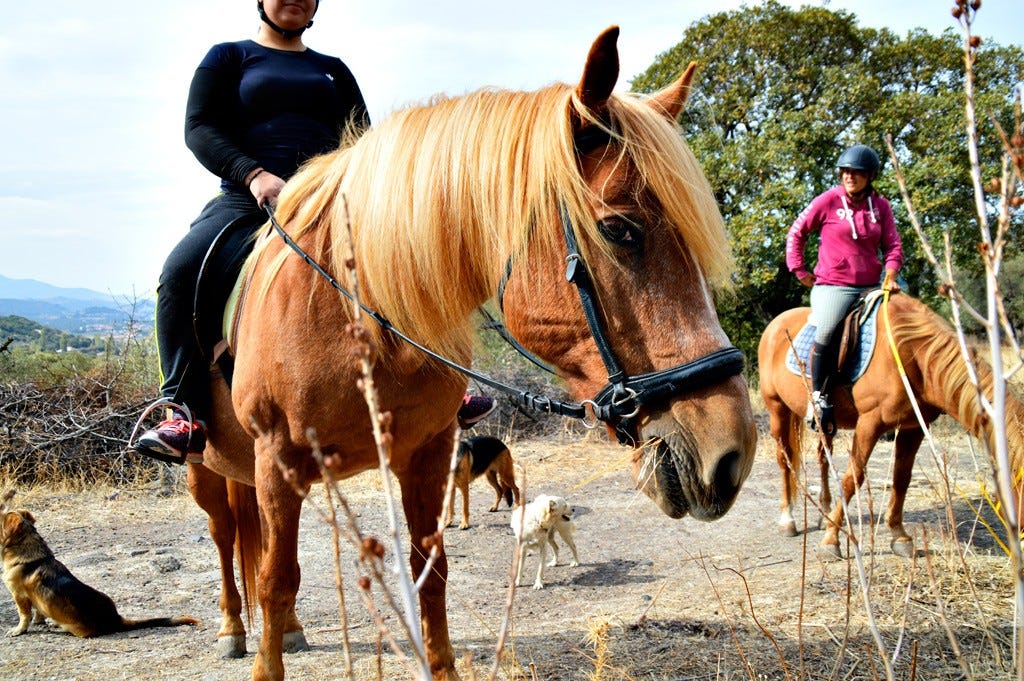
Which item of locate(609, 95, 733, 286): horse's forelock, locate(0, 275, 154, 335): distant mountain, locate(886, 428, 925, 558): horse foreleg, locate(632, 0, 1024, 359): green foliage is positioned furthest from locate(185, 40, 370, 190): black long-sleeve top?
locate(632, 0, 1024, 359): green foliage

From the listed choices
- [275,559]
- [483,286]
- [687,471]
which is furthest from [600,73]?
[275,559]

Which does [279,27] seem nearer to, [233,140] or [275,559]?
[233,140]

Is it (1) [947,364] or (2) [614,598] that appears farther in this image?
(1) [947,364]

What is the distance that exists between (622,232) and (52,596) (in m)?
3.96

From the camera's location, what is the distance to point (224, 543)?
159 inches

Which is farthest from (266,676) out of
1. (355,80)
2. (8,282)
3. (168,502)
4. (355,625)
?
(8,282)

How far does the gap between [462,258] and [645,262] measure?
619 millimetres

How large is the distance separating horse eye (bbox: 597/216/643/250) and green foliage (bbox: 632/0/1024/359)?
11.2m

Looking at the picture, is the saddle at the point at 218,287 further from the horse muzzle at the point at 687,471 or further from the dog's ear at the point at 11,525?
the dog's ear at the point at 11,525

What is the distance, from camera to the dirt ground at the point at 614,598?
9.78ft

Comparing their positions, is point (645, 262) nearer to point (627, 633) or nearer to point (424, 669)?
point (424, 669)

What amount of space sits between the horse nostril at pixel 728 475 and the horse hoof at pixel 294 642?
281 centimetres

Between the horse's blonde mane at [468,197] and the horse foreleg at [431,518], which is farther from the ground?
the horse's blonde mane at [468,197]

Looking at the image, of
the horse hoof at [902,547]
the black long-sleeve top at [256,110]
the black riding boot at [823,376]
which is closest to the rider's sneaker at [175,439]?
the black long-sleeve top at [256,110]
